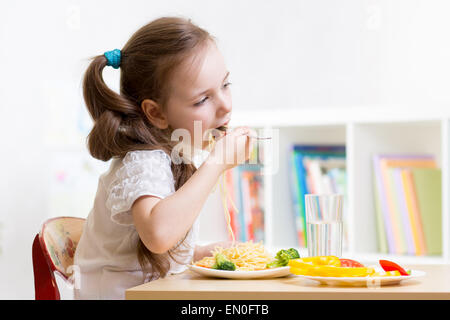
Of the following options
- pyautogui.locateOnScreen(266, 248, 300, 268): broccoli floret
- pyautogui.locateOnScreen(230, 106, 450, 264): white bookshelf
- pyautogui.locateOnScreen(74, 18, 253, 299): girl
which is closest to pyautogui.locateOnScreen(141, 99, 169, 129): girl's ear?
pyautogui.locateOnScreen(74, 18, 253, 299): girl

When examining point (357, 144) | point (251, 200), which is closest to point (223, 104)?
point (357, 144)

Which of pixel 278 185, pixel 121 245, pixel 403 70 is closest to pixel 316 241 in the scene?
pixel 121 245

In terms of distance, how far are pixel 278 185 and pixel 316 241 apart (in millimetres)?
1337

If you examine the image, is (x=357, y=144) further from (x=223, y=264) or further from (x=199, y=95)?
(x=223, y=264)

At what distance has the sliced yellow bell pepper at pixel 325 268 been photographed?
0.77 metres

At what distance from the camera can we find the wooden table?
70cm

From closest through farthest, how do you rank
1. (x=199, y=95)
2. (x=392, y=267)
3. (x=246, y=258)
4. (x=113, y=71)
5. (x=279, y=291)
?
(x=279, y=291) → (x=392, y=267) → (x=246, y=258) → (x=199, y=95) → (x=113, y=71)

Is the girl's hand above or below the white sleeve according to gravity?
above

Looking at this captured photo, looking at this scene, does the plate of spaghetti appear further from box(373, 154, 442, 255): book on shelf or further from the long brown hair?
box(373, 154, 442, 255): book on shelf

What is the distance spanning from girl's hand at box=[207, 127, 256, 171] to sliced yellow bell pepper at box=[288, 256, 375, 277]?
24 cm

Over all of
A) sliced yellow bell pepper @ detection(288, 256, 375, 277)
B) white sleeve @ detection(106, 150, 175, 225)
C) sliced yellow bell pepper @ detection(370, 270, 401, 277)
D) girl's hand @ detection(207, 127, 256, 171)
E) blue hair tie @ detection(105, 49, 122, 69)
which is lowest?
sliced yellow bell pepper @ detection(370, 270, 401, 277)

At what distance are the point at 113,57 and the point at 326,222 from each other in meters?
0.61

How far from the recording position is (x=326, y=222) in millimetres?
900

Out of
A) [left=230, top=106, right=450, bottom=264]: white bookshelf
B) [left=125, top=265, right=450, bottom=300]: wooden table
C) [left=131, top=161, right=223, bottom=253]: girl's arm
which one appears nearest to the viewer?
[left=125, top=265, right=450, bottom=300]: wooden table
